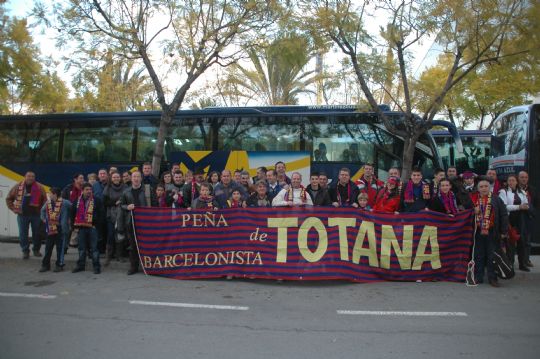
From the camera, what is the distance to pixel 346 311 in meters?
5.95

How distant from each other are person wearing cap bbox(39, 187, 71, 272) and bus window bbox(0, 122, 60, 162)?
4802mm

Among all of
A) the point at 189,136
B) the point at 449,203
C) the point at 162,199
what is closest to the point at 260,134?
the point at 189,136

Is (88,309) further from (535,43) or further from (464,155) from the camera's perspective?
(464,155)

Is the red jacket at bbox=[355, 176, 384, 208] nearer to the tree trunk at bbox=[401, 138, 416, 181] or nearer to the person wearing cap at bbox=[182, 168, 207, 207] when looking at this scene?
the tree trunk at bbox=[401, 138, 416, 181]

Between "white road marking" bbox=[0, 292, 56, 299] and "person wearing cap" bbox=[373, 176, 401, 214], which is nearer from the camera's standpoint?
"white road marking" bbox=[0, 292, 56, 299]

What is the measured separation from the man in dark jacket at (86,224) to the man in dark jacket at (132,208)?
0.56 m

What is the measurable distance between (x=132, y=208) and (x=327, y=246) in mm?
3544

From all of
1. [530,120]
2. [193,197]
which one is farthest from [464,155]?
[193,197]

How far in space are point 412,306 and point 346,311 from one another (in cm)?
96

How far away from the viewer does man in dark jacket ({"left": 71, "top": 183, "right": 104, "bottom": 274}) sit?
334 inches

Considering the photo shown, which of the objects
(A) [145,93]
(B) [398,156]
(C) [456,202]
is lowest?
(C) [456,202]

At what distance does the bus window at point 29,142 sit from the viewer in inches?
515

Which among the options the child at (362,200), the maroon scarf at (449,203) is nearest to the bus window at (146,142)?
the child at (362,200)

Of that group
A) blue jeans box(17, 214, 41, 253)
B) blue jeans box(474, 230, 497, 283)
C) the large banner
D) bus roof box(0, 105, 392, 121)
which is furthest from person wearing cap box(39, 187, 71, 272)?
blue jeans box(474, 230, 497, 283)
